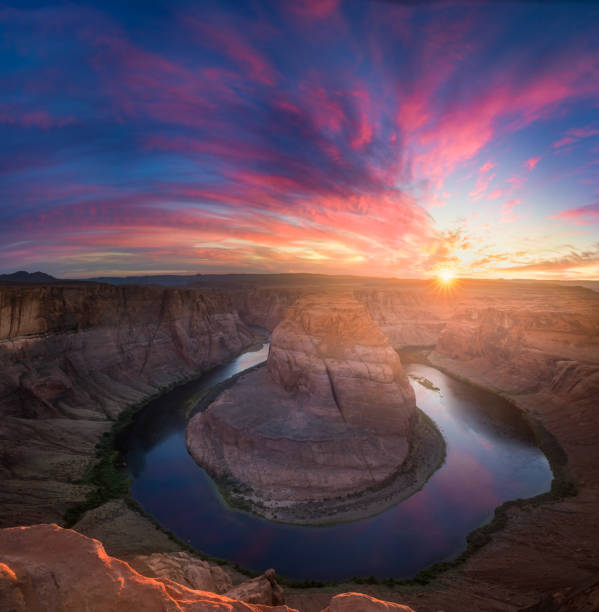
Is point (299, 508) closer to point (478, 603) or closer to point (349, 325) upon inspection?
point (478, 603)

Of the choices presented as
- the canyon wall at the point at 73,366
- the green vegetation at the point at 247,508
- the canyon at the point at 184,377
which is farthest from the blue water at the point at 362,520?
the canyon wall at the point at 73,366

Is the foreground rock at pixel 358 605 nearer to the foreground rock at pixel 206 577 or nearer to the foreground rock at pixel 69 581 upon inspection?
the foreground rock at pixel 69 581

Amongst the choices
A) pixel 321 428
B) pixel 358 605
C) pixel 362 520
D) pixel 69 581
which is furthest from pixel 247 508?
pixel 69 581

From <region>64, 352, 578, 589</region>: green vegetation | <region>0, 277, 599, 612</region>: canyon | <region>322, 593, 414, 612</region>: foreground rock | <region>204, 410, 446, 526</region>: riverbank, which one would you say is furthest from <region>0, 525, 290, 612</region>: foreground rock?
<region>204, 410, 446, 526</region>: riverbank

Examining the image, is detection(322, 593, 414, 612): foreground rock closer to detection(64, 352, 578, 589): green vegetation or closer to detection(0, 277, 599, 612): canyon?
detection(0, 277, 599, 612): canyon

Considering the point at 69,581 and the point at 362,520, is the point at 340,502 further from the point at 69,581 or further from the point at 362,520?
the point at 69,581
